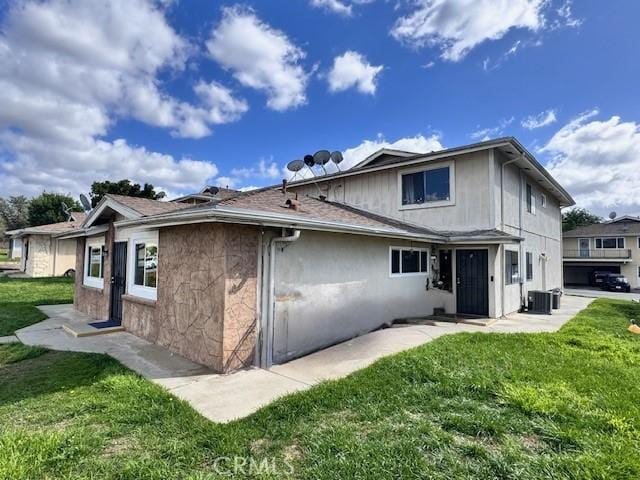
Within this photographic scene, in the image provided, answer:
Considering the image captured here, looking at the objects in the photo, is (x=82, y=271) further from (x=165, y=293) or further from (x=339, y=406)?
(x=339, y=406)

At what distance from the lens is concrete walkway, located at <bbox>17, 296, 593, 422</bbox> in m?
4.71

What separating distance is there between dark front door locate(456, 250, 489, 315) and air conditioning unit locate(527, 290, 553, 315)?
3.12 m

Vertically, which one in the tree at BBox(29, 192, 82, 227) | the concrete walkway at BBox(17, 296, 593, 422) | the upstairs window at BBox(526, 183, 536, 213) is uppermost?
the tree at BBox(29, 192, 82, 227)

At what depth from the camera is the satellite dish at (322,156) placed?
48.1 ft

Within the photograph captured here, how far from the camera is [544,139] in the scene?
57.5 feet

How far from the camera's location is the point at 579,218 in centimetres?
5544

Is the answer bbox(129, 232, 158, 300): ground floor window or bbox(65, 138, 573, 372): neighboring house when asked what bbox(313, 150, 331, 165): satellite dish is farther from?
bbox(129, 232, 158, 300): ground floor window

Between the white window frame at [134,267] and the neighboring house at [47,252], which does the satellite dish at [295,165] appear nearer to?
the white window frame at [134,267]

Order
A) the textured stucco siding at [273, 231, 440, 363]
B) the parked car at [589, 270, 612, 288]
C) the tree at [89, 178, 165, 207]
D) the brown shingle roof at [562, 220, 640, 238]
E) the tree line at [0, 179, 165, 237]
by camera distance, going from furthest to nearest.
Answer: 1. the tree line at [0, 179, 165, 237]
2. the tree at [89, 178, 165, 207]
3. the brown shingle roof at [562, 220, 640, 238]
4. the parked car at [589, 270, 612, 288]
5. the textured stucco siding at [273, 231, 440, 363]

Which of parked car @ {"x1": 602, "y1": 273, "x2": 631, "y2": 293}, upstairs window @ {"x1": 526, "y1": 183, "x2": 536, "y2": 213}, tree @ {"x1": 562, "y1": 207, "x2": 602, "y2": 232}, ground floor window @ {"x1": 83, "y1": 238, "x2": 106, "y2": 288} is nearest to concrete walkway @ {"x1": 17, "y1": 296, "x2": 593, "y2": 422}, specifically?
ground floor window @ {"x1": 83, "y1": 238, "x2": 106, "y2": 288}

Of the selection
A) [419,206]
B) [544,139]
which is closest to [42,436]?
[419,206]

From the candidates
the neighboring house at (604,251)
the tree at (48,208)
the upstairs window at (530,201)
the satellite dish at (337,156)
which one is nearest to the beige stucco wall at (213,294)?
the satellite dish at (337,156)

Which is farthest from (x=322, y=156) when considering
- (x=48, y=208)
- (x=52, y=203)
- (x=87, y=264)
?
(x=48, y=208)

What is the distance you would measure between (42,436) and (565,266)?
45520mm
